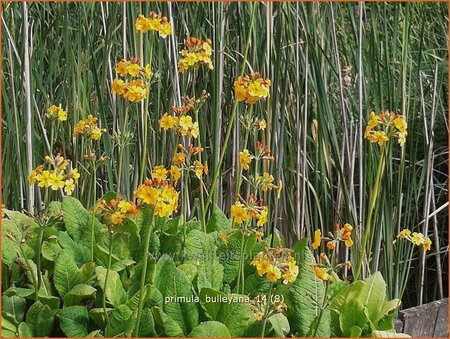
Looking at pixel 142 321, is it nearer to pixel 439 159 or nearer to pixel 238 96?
pixel 238 96

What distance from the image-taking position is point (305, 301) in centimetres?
140

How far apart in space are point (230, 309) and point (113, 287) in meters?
0.22

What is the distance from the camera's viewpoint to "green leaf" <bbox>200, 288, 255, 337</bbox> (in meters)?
1.33

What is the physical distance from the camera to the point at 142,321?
4.21 ft

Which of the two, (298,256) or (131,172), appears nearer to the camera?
(298,256)

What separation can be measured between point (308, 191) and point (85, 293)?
2.55 feet

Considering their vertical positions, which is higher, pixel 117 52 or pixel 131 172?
pixel 117 52

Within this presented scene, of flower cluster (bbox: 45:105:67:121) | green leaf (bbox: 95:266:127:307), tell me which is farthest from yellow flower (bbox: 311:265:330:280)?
flower cluster (bbox: 45:105:67:121)

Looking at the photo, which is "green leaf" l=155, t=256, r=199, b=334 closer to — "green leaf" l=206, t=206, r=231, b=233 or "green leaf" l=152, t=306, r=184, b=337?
"green leaf" l=152, t=306, r=184, b=337

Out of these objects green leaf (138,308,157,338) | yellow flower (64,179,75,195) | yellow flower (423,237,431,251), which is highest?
yellow flower (64,179,75,195)

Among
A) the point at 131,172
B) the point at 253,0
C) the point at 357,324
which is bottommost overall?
the point at 357,324

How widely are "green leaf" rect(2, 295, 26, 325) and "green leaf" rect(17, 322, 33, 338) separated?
4 cm

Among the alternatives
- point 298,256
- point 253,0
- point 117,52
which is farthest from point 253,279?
point 117,52

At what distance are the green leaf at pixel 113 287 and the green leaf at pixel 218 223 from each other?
0.32 m
